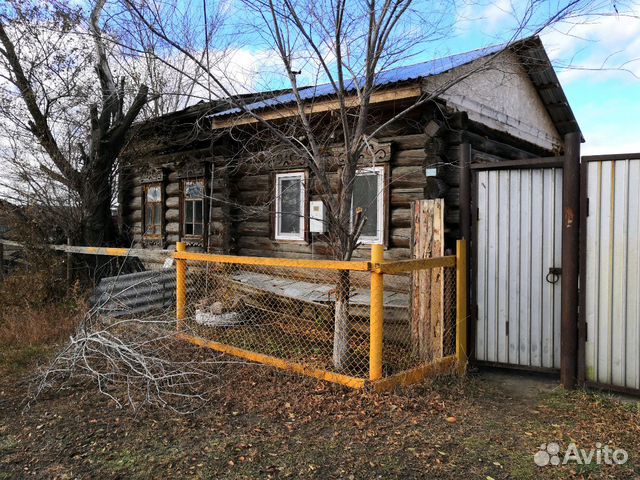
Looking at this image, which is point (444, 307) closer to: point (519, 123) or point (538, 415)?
point (538, 415)

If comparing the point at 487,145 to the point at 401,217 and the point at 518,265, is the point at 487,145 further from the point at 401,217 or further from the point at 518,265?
the point at 518,265

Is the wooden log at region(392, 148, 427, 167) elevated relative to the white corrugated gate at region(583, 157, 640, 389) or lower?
elevated

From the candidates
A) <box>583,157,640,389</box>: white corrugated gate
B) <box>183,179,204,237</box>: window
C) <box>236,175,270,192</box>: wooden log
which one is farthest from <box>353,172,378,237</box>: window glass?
<box>183,179,204,237</box>: window

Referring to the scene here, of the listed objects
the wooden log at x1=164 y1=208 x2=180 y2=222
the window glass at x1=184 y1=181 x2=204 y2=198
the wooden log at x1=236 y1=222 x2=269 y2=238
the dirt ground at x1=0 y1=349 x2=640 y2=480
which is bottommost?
the dirt ground at x1=0 y1=349 x2=640 y2=480

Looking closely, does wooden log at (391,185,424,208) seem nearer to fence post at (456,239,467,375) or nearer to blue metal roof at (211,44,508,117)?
blue metal roof at (211,44,508,117)

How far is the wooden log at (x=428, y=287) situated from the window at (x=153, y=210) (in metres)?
7.94

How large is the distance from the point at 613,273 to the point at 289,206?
220 inches

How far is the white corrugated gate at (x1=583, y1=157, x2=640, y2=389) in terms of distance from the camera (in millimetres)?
4215

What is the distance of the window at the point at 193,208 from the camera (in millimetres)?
10445

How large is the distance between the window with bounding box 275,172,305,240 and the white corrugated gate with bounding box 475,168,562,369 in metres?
4.01

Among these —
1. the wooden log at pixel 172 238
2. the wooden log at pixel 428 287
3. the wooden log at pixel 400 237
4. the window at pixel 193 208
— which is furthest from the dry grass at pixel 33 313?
the wooden log at pixel 400 237

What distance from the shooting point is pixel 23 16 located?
918cm

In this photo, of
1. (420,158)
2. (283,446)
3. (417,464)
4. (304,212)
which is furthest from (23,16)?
(417,464)

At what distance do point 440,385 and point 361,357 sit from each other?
1.06 metres
